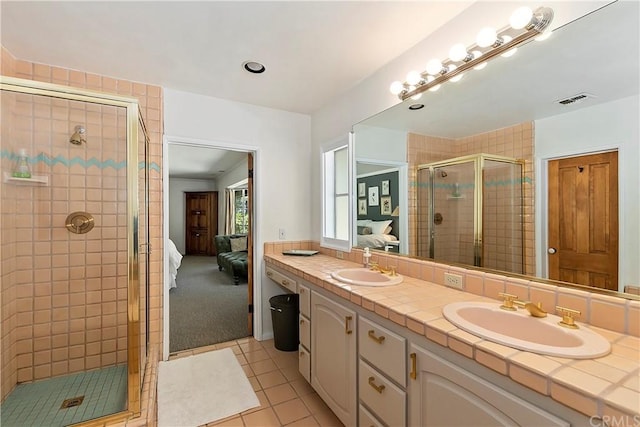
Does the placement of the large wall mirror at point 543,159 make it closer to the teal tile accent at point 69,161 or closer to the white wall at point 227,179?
the teal tile accent at point 69,161

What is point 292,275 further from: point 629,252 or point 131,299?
point 629,252

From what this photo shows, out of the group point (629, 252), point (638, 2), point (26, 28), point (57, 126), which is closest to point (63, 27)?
point (26, 28)

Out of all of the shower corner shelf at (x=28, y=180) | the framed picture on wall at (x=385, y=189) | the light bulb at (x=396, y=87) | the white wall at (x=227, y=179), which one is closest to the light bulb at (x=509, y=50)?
the light bulb at (x=396, y=87)

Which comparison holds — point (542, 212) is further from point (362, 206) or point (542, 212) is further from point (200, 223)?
point (200, 223)

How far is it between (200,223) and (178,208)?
770mm

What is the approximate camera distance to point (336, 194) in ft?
9.29

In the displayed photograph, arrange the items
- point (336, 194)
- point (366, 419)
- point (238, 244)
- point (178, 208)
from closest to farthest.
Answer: point (366, 419), point (336, 194), point (238, 244), point (178, 208)

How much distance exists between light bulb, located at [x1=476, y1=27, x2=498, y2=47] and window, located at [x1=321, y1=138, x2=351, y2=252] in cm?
129

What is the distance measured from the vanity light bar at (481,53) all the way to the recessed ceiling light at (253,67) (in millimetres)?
983

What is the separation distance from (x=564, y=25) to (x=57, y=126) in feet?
10.0

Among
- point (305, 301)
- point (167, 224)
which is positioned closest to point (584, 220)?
point (305, 301)

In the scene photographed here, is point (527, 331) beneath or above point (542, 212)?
beneath

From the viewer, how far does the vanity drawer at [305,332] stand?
200 cm

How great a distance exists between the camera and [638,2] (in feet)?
3.30
